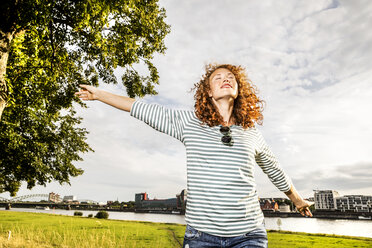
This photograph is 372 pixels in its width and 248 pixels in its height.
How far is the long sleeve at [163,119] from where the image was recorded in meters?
2.20

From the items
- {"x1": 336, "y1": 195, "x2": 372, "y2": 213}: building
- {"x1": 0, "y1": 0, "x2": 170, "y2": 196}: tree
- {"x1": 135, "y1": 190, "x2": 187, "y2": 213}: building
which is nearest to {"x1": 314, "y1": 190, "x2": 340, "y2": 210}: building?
{"x1": 336, "y1": 195, "x2": 372, "y2": 213}: building

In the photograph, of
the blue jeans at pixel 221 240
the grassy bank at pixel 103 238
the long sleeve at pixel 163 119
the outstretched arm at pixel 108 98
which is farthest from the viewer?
the grassy bank at pixel 103 238

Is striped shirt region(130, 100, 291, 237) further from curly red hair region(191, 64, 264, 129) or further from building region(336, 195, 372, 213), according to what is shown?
building region(336, 195, 372, 213)

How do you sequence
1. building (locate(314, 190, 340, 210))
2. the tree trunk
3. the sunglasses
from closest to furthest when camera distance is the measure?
the sunglasses → the tree trunk → building (locate(314, 190, 340, 210))

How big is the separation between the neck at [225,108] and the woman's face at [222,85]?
3 centimetres

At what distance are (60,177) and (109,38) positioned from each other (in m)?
11.0

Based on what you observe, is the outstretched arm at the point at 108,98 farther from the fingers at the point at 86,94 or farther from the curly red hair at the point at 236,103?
the curly red hair at the point at 236,103

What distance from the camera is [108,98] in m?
2.36

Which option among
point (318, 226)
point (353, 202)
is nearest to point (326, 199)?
point (353, 202)

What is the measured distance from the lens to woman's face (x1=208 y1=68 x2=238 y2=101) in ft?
7.50

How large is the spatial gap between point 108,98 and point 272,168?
168cm

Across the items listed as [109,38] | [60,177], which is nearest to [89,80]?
[109,38]

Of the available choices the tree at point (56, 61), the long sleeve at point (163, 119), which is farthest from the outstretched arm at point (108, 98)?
the tree at point (56, 61)

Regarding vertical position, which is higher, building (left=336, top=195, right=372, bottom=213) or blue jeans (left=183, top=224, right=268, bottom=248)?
blue jeans (left=183, top=224, right=268, bottom=248)
